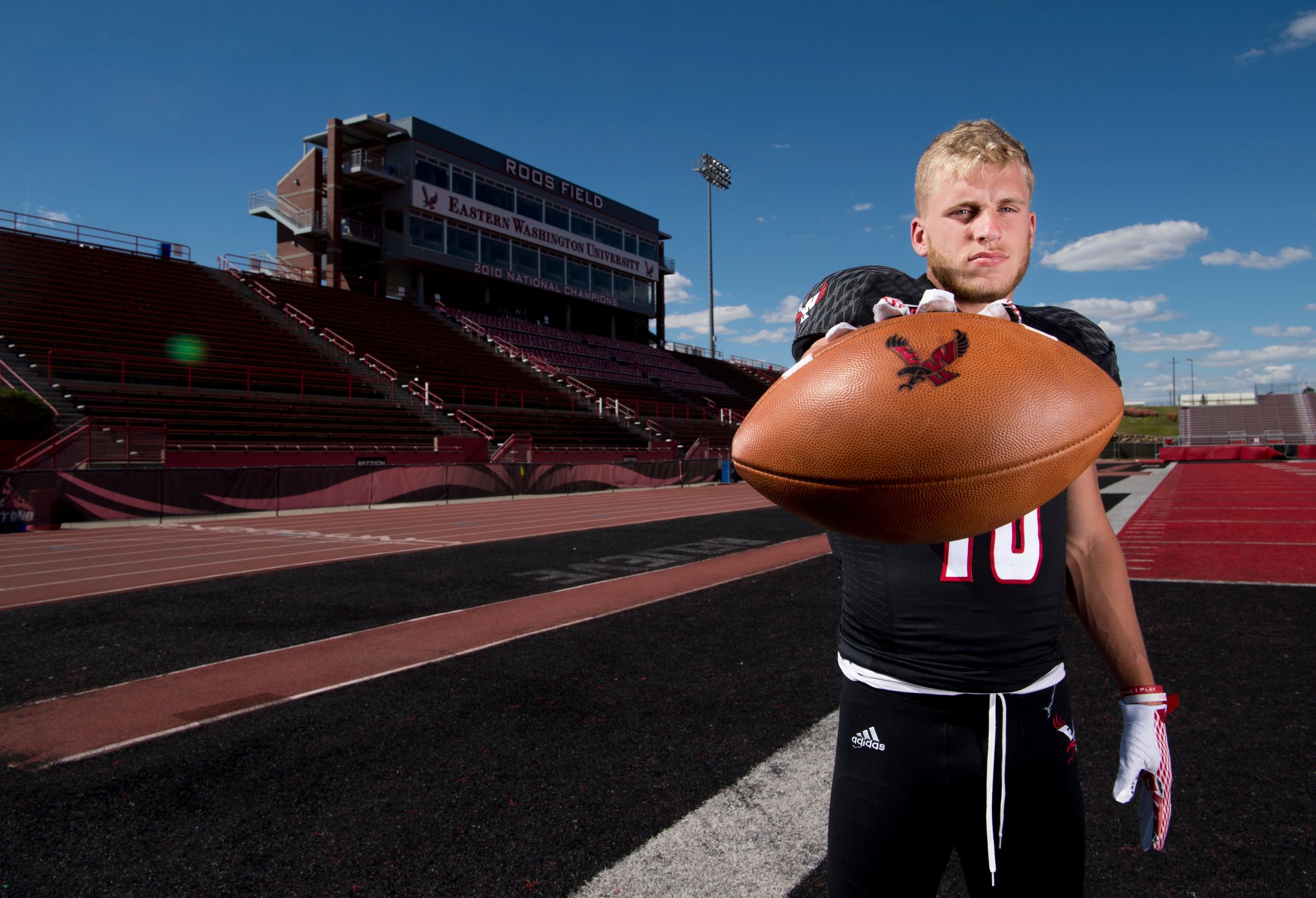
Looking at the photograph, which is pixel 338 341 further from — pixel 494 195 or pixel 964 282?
pixel 964 282

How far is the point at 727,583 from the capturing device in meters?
7.59

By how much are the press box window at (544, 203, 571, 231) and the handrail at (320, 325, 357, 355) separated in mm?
15511

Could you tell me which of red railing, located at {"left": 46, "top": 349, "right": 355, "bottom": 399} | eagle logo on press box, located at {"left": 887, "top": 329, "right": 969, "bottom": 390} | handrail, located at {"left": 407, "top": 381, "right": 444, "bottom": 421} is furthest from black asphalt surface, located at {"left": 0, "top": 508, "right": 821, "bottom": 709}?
handrail, located at {"left": 407, "top": 381, "right": 444, "bottom": 421}

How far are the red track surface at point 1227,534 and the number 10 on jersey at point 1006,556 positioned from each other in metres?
7.44

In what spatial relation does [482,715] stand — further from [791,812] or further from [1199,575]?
[1199,575]

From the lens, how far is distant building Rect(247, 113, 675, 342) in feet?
110

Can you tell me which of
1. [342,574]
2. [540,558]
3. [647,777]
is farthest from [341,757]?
[540,558]

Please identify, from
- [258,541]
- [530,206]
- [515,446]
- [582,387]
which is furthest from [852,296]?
[530,206]

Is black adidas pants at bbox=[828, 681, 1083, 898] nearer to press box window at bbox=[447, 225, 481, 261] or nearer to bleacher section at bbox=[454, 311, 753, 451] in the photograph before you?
bleacher section at bbox=[454, 311, 753, 451]

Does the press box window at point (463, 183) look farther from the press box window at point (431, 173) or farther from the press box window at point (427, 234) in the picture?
the press box window at point (427, 234)

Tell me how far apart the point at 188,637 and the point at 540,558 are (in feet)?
14.5

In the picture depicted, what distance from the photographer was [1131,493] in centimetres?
1973

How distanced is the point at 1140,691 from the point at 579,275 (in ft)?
136

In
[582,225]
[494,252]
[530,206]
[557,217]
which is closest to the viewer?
[494,252]
